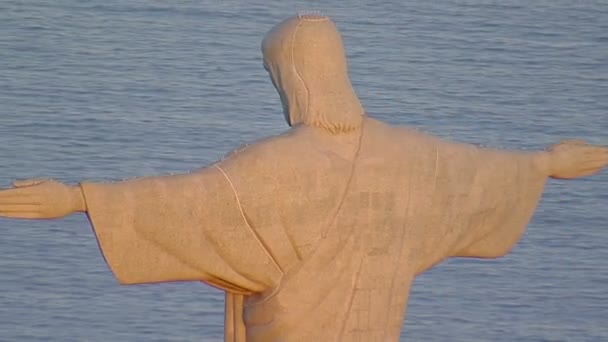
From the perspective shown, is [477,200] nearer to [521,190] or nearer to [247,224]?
[521,190]

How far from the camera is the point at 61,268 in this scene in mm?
9555

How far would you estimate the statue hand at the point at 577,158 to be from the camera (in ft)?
14.5

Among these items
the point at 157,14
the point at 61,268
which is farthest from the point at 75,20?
the point at 61,268

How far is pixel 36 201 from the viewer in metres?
3.87

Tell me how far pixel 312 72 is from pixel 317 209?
252mm

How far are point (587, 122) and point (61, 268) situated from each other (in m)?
3.66

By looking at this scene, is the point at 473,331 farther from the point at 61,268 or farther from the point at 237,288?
the point at 237,288

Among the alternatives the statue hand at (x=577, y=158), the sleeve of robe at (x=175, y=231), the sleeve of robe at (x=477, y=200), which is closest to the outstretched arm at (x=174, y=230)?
the sleeve of robe at (x=175, y=231)

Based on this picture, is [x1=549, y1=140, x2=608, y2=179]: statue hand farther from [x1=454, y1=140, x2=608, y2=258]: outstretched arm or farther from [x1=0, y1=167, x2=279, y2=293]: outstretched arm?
[x1=0, y1=167, x2=279, y2=293]: outstretched arm

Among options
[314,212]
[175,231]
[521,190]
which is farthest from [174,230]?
[521,190]

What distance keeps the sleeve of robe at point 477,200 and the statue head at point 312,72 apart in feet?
0.72

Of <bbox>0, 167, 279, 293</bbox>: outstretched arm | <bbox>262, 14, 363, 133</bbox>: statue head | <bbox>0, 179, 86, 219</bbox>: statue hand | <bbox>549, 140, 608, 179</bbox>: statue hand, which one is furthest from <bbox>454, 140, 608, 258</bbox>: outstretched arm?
<bbox>0, 179, 86, 219</bbox>: statue hand

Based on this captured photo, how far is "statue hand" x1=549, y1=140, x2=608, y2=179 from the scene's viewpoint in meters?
4.41

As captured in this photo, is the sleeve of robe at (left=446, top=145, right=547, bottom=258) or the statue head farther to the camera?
the sleeve of robe at (left=446, top=145, right=547, bottom=258)
